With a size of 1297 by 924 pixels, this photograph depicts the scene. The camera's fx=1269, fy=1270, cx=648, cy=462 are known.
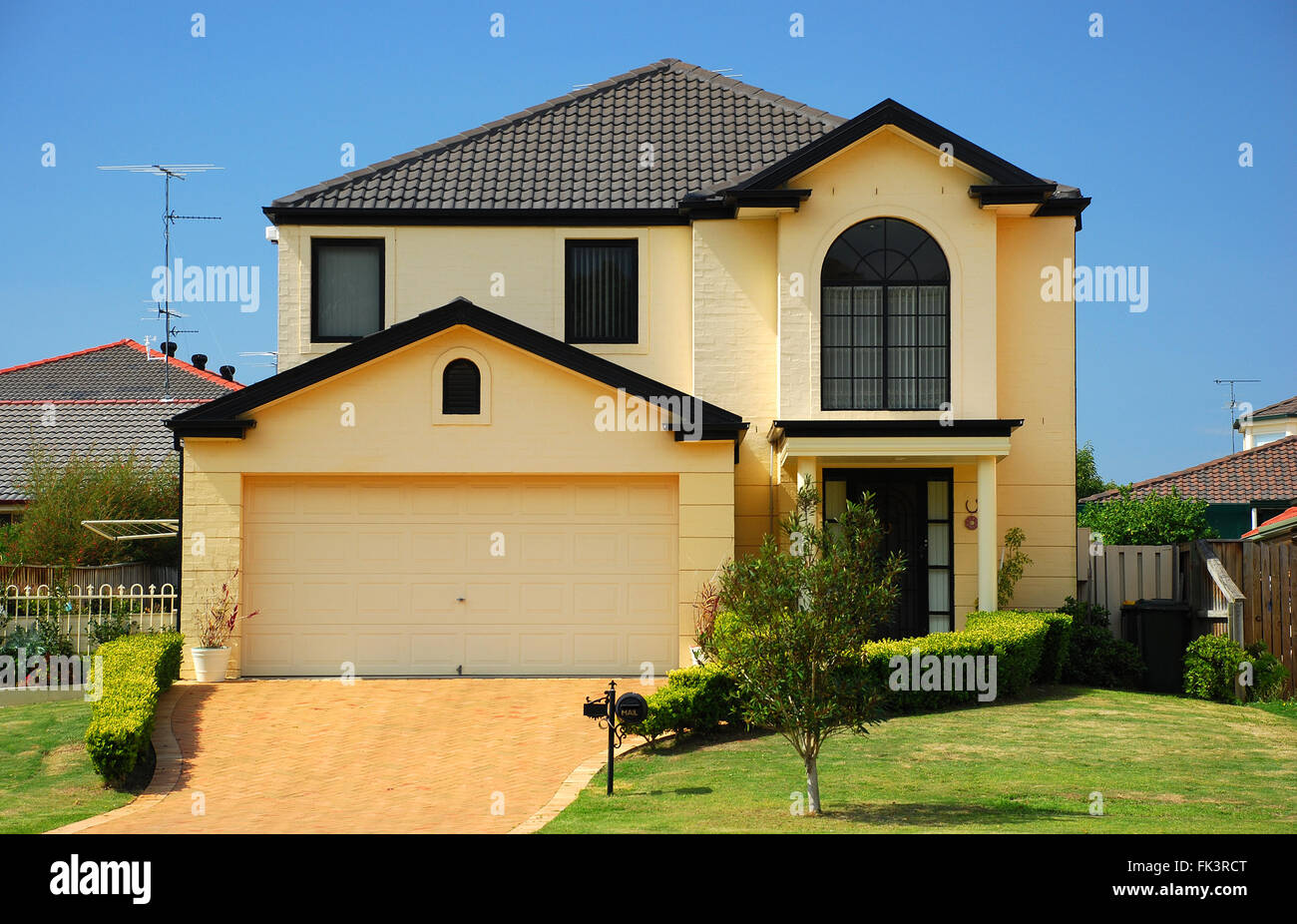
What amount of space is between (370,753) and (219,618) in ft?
15.9

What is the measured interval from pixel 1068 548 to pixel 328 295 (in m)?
12.3

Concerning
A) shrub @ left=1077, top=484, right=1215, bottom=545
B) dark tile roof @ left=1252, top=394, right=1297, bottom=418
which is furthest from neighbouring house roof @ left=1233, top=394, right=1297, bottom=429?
shrub @ left=1077, top=484, right=1215, bottom=545

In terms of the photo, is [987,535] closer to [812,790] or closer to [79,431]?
[812,790]

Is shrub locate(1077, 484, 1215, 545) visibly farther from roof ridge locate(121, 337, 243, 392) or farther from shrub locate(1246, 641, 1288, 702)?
roof ridge locate(121, 337, 243, 392)

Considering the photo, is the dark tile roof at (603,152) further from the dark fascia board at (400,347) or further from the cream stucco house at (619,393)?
the dark fascia board at (400,347)

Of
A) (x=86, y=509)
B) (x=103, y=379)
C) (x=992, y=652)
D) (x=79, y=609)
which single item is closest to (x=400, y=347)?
(x=79, y=609)

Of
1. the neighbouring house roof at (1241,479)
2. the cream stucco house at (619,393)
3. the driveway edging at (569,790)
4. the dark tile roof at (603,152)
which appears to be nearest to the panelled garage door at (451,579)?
the cream stucco house at (619,393)

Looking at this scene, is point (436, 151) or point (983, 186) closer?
point (983, 186)

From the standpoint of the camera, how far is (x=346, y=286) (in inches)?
805

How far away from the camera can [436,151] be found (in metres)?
21.7

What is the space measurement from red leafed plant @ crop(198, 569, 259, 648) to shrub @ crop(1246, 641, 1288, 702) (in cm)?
1353

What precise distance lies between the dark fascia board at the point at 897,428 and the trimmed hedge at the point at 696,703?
500 centimetres
